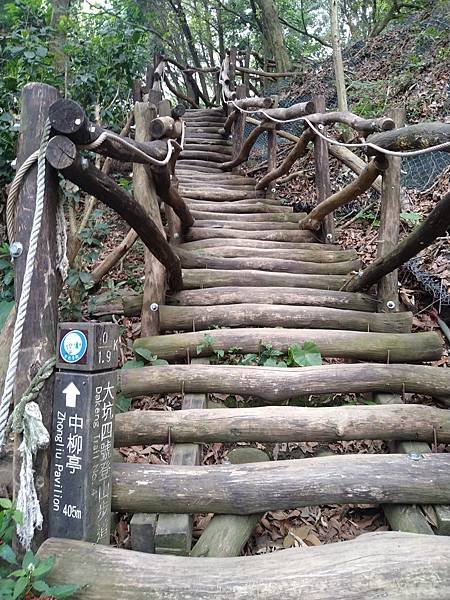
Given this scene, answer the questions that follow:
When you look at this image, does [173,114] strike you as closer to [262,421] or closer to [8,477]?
[262,421]

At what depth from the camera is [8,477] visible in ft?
5.75

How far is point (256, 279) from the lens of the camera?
367 centimetres

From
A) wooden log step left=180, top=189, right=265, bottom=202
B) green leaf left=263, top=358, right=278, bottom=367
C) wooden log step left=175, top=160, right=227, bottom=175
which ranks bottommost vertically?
green leaf left=263, top=358, right=278, bottom=367

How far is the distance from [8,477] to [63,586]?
23.1 inches

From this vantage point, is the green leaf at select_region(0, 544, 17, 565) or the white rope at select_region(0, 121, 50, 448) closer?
the green leaf at select_region(0, 544, 17, 565)

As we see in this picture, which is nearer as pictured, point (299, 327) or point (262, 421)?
point (262, 421)

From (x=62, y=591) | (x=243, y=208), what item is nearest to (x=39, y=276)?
(x=62, y=591)

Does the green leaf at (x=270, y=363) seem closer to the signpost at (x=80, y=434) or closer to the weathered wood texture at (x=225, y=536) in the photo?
the weathered wood texture at (x=225, y=536)

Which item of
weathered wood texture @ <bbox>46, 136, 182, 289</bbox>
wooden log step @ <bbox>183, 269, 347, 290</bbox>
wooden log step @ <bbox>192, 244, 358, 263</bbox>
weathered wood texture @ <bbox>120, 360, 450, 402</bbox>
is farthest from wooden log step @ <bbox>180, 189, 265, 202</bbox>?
weathered wood texture @ <bbox>120, 360, 450, 402</bbox>

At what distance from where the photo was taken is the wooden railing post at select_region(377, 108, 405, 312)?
3.21 metres

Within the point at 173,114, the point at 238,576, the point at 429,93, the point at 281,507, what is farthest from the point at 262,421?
the point at 429,93

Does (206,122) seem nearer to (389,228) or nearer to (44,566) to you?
(389,228)

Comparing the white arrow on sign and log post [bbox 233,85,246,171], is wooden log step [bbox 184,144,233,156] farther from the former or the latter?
the white arrow on sign

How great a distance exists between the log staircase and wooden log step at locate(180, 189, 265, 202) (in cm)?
169
